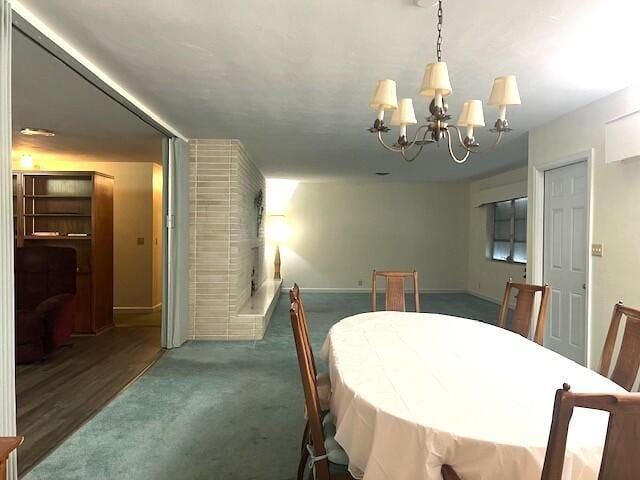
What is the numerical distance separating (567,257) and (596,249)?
0.48 metres

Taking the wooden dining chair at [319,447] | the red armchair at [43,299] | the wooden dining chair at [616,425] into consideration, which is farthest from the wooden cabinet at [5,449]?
the red armchair at [43,299]

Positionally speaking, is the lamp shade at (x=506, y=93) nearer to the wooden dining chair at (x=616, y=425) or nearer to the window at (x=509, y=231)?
the wooden dining chair at (x=616, y=425)

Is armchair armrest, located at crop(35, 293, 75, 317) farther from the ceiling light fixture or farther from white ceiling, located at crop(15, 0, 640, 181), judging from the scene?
white ceiling, located at crop(15, 0, 640, 181)

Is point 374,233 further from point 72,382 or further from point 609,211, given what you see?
point 72,382

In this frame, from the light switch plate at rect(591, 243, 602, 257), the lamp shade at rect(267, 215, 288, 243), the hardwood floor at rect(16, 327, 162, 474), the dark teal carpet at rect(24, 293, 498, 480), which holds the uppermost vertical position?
the lamp shade at rect(267, 215, 288, 243)

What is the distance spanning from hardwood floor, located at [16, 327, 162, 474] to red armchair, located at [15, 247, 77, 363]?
0.18 meters

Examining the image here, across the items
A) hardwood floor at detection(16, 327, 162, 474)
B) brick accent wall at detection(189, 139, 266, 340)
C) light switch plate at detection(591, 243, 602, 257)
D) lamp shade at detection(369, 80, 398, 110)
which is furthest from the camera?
brick accent wall at detection(189, 139, 266, 340)

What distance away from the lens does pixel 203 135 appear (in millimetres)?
4758

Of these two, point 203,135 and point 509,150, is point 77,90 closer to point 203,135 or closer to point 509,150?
point 203,135

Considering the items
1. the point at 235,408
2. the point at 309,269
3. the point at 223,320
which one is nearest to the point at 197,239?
the point at 223,320

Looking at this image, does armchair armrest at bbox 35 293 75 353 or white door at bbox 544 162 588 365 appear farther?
armchair armrest at bbox 35 293 75 353

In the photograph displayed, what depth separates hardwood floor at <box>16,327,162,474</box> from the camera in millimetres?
2705

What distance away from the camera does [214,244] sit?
4.98 metres

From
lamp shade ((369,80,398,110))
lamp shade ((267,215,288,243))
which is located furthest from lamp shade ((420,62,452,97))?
lamp shade ((267,215,288,243))
